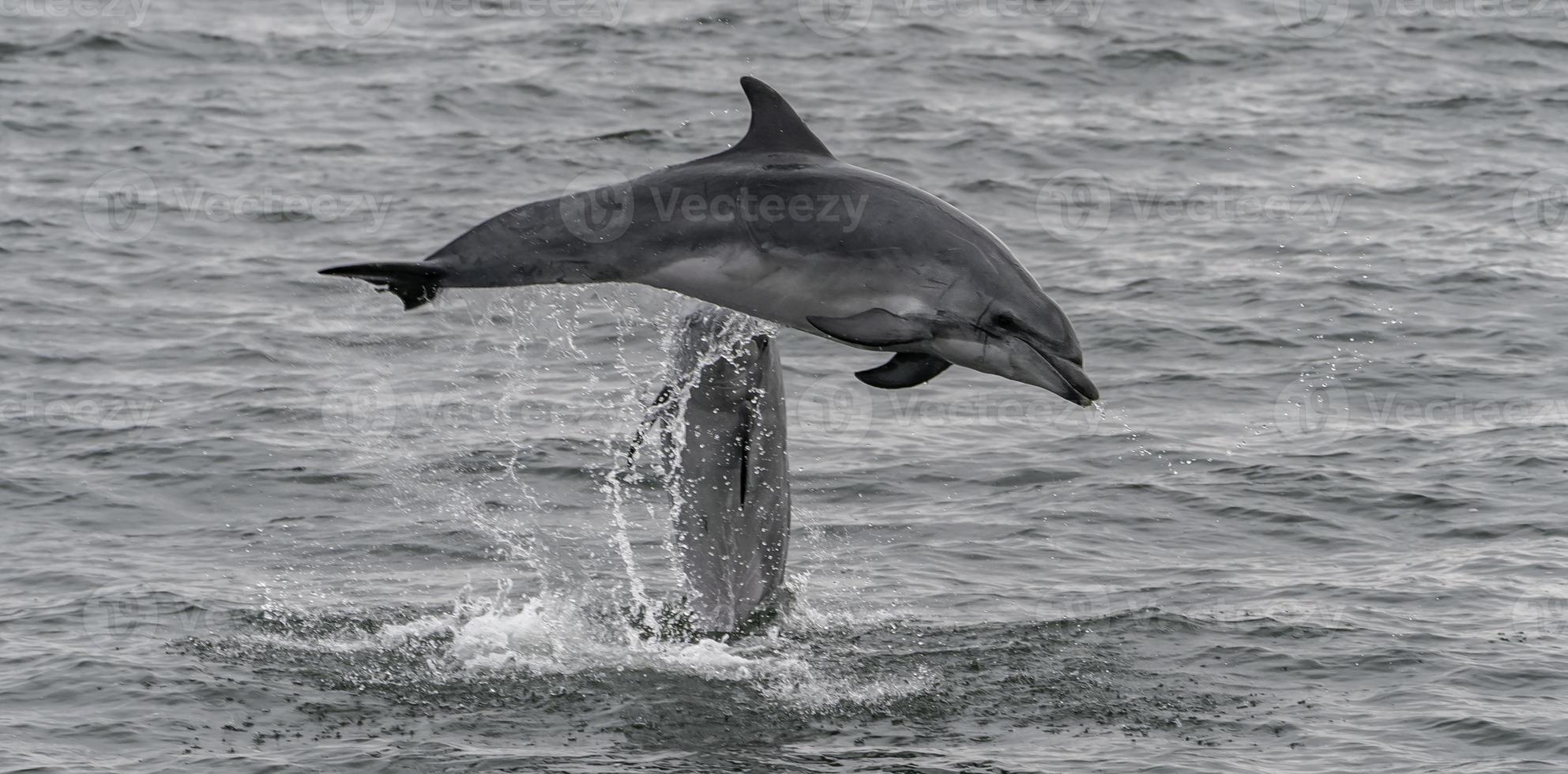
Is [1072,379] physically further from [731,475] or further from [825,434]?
[825,434]

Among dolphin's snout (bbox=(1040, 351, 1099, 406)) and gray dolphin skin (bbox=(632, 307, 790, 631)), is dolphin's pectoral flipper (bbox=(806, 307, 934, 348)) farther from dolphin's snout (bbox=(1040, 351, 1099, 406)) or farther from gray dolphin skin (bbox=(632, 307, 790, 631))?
gray dolphin skin (bbox=(632, 307, 790, 631))

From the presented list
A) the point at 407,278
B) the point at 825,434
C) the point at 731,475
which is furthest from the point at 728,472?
the point at 825,434

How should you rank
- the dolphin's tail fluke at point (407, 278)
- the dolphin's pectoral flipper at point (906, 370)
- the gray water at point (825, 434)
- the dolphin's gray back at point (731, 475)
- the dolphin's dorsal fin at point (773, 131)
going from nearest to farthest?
the dolphin's tail fluke at point (407, 278) < the dolphin's pectoral flipper at point (906, 370) < the dolphin's dorsal fin at point (773, 131) < the gray water at point (825, 434) < the dolphin's gray back at point (731, 475)

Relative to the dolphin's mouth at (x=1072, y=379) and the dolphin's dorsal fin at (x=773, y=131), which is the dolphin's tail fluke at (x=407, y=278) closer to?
the dolphin's dorsal fin at (x=773, y=131)

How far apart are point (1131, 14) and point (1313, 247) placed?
13.5 metres

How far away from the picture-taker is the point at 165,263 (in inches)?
891

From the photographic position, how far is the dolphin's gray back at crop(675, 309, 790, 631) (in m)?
12.1

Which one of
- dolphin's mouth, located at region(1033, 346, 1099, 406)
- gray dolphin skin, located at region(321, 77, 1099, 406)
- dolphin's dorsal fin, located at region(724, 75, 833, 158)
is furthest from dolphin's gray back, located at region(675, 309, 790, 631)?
dolphin's mouth, located at region(1033, 346, 1099, 406)

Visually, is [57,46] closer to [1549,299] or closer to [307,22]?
[307,22]

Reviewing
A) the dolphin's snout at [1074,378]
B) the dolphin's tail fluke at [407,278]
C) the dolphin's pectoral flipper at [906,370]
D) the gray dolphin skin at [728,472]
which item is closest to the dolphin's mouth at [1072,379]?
the dolphin's snout at [1074,378]

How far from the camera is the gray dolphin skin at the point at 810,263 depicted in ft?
33.1

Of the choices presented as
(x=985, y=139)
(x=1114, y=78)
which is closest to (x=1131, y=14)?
(x=1114, y=78)

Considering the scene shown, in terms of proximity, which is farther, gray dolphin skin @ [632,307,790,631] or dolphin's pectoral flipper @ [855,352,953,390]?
gray dolphin skin @ [632,307,790,631]

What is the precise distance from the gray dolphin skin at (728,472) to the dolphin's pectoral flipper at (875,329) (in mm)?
1860
